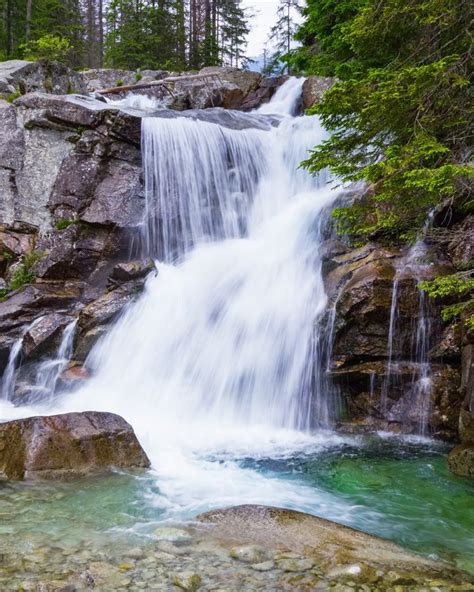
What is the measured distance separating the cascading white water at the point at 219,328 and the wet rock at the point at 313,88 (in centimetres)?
463

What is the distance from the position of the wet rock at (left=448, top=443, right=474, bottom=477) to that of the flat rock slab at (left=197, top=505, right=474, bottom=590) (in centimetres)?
225

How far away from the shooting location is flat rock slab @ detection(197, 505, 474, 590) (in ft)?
11.3

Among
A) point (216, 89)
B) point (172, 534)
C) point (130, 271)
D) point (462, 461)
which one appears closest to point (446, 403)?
point (462, 461)

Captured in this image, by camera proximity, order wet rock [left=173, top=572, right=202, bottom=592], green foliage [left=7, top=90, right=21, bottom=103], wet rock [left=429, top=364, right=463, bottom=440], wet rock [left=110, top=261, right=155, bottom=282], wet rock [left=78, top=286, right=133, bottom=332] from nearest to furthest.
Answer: wet rock [left=173, top=572, right=202, bottom=592] < wet rock [left=429, top=364, right=463, bottom=440] < wet rock [left=78, top=286, right=133, bottom=332] < wet rock [left=110, top=261, right=155, bottom=282] < green foliage [left=7, top=90, right=21, bottom=103]

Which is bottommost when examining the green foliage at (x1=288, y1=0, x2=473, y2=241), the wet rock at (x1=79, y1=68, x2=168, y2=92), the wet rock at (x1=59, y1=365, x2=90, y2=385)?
the wet rock at (x1=59, y1=365, x2=90, y2=385)

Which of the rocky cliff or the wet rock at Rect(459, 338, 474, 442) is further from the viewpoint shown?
the rocky cliff

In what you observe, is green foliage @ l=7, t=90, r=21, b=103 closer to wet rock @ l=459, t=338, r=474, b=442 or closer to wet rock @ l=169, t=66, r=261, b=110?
wet rock @ l=169, t=66, r=261, b=110

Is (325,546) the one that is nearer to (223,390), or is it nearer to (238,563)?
(238,563)

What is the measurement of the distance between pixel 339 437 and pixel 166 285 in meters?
5.49

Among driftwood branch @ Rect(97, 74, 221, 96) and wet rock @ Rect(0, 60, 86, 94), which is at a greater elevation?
driftwood branch @ Rect(97, 74, 221, 96)

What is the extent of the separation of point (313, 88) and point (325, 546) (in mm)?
17330

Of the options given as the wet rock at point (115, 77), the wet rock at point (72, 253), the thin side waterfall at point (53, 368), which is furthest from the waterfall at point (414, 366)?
the wet rock at point (115, 77)

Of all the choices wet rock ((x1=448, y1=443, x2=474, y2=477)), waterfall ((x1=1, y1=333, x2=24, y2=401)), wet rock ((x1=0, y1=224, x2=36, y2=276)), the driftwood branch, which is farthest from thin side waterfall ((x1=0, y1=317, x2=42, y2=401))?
the driftwood branch

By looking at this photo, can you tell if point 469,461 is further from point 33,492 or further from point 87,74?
point 87,74
